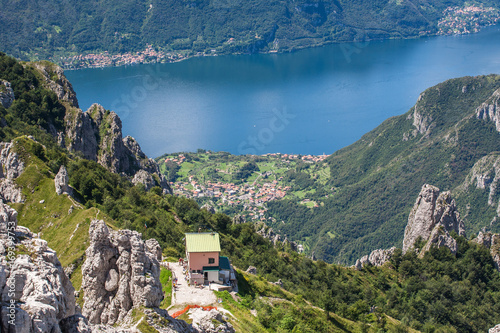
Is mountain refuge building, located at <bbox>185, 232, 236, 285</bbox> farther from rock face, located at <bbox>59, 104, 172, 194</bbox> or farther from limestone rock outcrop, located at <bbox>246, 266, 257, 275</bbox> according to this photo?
rock face, located at <bbox>59, 104, 172, 194</bbox>

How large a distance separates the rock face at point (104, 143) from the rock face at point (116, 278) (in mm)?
57210

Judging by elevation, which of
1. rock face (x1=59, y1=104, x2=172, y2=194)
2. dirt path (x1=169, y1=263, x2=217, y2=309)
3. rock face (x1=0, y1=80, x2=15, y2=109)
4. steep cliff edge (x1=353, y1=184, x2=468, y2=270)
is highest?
rock face (x1=0, y1=80, x2=15, y2=109)

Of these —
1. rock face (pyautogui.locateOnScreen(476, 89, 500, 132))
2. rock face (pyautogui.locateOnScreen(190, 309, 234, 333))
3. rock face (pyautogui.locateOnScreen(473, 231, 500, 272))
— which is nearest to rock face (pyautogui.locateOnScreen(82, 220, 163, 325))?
rock face (pyautogui.locateOnScreen(190, 309, 234, 333))

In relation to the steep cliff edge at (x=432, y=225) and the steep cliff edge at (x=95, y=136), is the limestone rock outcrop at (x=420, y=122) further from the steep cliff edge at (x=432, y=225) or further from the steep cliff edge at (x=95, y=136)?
the steep cliff edge at (x=95, y=136)

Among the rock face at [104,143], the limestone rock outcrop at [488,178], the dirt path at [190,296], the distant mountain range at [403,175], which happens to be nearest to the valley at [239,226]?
the dirt path at [190,296]

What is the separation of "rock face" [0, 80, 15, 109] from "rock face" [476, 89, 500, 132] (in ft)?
469

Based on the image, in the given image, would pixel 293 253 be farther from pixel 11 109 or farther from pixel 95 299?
pixel 95 299

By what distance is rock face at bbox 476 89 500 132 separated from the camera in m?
162

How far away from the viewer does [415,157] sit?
171625mm

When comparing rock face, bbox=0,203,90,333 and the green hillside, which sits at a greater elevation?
the green hillside

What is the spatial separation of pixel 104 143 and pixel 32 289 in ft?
246

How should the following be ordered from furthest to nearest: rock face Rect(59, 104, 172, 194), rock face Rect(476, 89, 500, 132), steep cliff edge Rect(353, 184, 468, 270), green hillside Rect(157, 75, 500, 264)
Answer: rock face Rect(476, 89, 500, 132) < green hillside Rect(157, 75, 500, 264) < steep cliff edge Rect(353, 184, 468, 270) < rock face Rect(59, 104, 172, 194)

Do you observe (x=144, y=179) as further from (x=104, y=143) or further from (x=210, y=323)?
(x=210, y=323)

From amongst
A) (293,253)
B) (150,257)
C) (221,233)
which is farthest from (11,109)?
(150,257)
